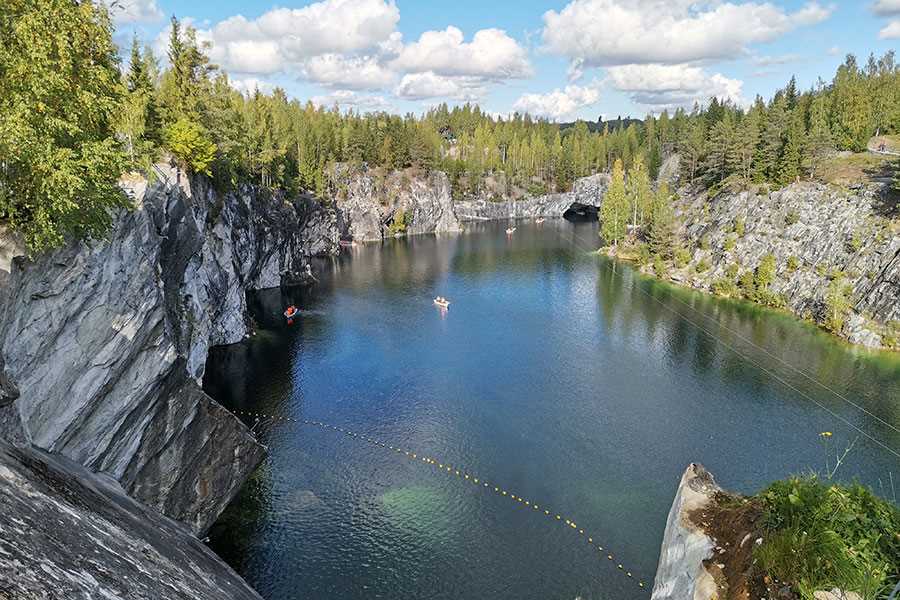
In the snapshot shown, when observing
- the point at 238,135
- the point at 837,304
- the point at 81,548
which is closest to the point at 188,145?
the point at 238,135

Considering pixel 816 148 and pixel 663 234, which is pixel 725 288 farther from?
pixel 816 148

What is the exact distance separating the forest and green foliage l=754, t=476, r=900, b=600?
21341mm

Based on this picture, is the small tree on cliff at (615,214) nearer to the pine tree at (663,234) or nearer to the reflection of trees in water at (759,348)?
the pine tree at (663,234)

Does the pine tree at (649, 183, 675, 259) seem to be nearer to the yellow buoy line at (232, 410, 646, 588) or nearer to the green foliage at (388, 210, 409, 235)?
the green foliage at (388, 210, 409, 235)

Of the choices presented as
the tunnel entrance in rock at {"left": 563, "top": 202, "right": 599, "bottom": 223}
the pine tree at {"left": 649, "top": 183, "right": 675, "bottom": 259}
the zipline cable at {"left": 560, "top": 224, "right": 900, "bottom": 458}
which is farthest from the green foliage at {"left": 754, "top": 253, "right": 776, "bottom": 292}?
the tunnel entrance in rock at {"left": 563, "top": 202, "right": 599, "bottom": 223}

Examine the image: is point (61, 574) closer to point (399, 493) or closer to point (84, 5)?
point (84, 5)

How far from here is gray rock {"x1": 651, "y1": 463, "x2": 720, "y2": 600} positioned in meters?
13.5

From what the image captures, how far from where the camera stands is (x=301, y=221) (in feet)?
391

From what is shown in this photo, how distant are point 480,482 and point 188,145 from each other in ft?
134

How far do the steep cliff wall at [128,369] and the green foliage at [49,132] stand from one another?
1.80 m

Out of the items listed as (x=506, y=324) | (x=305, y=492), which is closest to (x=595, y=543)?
(x=305, y=492)

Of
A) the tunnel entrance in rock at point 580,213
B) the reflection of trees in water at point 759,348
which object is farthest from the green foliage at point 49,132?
the tunnel entrance in rock at point 580,213

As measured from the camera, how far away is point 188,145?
55.7m

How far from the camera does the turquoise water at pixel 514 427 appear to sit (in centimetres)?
3362
